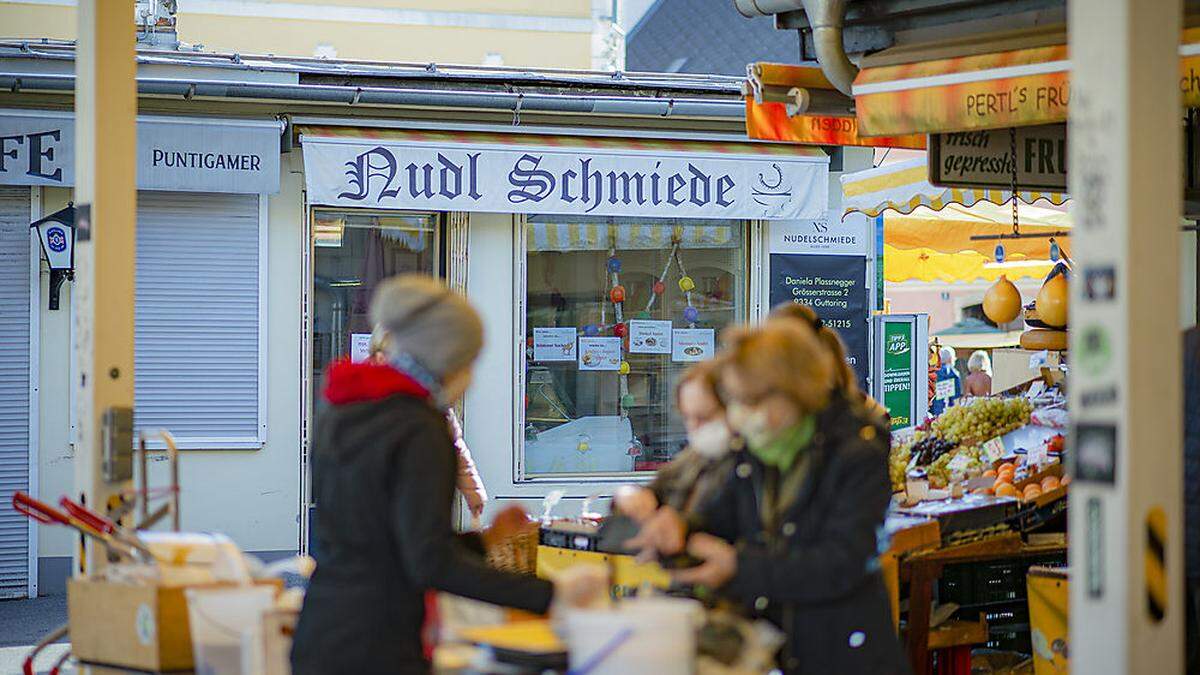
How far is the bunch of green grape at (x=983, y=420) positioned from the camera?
764cm

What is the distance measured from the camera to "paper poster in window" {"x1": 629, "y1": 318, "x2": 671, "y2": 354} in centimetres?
1134

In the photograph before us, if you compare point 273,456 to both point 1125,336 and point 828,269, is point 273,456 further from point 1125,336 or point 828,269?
point 1125,336

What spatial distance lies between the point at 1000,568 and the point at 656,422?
514cm

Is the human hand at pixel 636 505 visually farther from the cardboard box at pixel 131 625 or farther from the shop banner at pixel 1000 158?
the shop banner at pixel 1000 158

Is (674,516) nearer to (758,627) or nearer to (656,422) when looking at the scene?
(758,627)

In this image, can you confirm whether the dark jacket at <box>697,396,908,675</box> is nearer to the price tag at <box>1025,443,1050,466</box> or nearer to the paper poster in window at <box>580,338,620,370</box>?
the price tag at <box>1025,443,1050,466</box>

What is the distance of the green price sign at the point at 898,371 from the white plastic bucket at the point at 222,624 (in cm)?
830

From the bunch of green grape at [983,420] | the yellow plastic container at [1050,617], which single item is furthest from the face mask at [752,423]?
the bunch of green grape at [983,420]

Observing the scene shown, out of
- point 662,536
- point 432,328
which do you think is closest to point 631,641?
point 662,536

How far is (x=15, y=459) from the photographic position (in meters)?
10.2

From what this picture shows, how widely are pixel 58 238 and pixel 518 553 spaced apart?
222 inches

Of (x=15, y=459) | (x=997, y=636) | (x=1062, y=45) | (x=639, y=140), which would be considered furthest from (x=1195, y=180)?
(x=15, y=459)

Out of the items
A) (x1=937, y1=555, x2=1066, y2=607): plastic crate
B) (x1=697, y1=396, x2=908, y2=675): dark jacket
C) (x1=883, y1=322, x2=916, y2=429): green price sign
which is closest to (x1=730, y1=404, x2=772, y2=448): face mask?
(x1=697, y1=396, x2=908, y2=675): dark jacket

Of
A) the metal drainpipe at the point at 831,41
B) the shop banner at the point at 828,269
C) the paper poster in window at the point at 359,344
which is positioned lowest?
the paper poster in window at the point at 359,344
